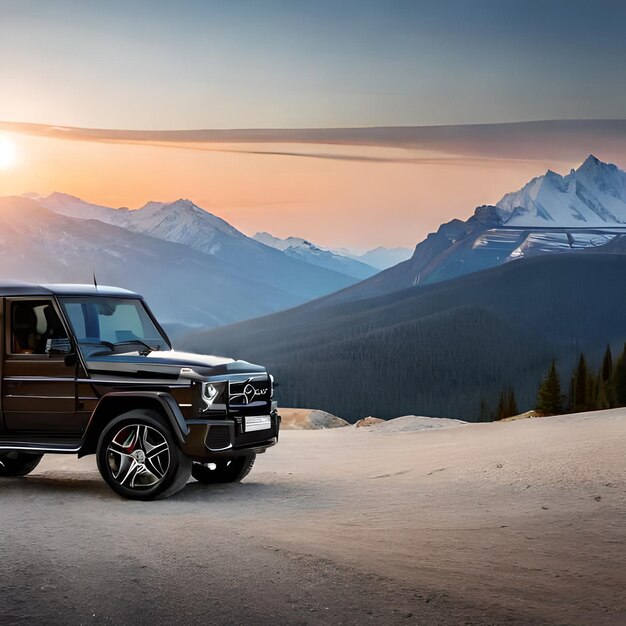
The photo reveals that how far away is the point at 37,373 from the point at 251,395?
309 cm

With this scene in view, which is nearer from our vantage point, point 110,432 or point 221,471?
point 110,432

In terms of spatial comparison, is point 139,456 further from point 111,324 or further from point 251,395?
point 111,324

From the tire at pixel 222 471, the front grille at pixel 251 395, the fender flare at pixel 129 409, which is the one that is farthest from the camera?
the tire at pixel 222 471

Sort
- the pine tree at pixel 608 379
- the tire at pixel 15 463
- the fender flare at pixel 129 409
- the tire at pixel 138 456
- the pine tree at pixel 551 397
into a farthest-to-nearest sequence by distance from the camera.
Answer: the pine tree at pixel 608 379, the pine tree at pixel 551 397, the tire at pixel 15 463, the tire at pixel 138 456, the fender flare at pixel 129 409

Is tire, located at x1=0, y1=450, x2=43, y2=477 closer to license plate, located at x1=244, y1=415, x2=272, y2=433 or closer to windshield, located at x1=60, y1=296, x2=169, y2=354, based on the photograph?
windshield, located at x1=60, y1=296, x2=169, y2=354

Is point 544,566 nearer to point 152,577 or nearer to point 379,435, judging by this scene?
point 152,577

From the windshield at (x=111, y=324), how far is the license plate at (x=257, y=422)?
2.02m

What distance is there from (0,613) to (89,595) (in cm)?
78

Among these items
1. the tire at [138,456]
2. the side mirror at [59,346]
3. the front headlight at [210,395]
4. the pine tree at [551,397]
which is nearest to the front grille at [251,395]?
the front headlight at [210,395]

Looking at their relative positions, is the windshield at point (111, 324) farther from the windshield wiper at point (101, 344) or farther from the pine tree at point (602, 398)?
the pine tree at point (602, 398)

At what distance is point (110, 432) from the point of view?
44.1 ft

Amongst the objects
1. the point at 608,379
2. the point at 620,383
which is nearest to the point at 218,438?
the point at 620,383

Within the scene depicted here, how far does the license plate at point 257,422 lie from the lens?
13.8 meters

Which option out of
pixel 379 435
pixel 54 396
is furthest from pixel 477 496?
pixel 379 435
